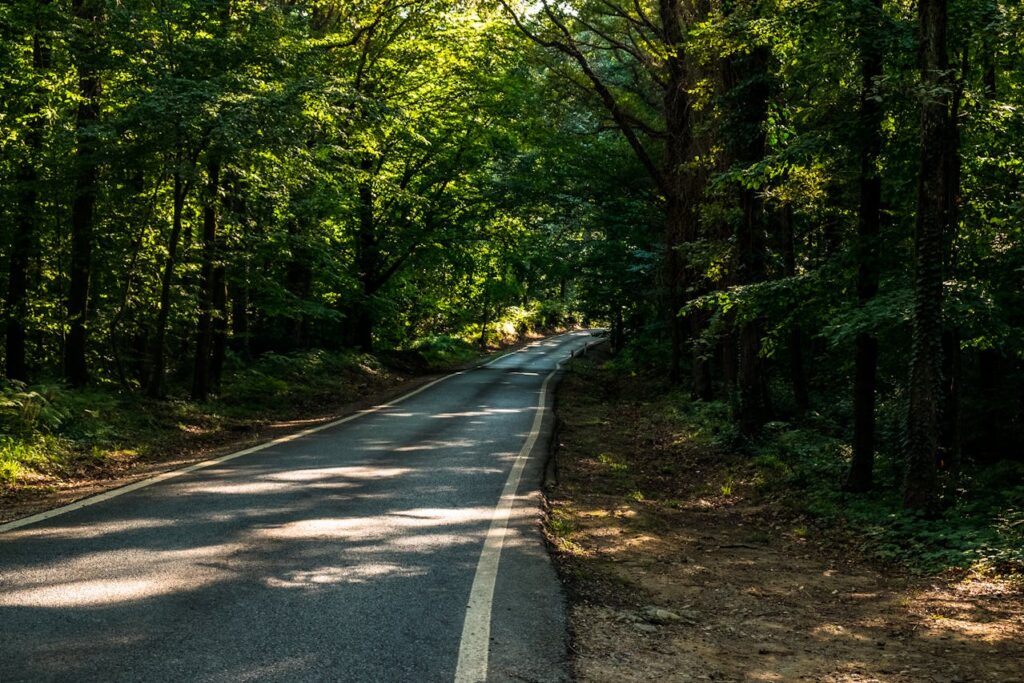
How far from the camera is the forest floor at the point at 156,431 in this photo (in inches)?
359

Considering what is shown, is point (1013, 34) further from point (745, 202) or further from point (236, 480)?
point (236, 480)

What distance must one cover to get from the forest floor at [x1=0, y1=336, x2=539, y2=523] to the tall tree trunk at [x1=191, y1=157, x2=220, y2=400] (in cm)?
55

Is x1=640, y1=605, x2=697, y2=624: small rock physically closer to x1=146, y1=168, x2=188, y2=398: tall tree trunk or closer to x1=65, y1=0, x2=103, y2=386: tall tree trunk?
x1=65, y1=0, x2=103, y2=386: tall tree trunk

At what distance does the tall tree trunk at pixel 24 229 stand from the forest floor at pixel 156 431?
238cm

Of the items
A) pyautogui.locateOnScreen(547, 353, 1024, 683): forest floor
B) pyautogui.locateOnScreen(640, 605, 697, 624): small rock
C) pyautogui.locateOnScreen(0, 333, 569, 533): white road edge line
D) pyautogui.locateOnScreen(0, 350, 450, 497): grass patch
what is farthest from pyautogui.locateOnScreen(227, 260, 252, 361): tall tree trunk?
pyautogui.locateOnScreen(640, 605, 697, 624): small rock

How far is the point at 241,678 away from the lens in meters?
3.92

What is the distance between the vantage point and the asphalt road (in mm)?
4180

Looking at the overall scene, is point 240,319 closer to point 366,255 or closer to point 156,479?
point 366,255

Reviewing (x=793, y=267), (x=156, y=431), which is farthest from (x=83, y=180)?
(x=793, y=267)

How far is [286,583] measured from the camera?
5.56 m

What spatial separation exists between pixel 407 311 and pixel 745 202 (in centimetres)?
2680

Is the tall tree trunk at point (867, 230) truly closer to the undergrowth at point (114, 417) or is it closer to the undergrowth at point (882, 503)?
the undergrowth at point (882, 503)

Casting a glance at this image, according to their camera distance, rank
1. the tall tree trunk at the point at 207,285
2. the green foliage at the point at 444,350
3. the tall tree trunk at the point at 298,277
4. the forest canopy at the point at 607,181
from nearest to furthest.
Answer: the forest canopy at the point at 607,181, the tall tree trunk at the point at 207,285, the tall tree trunk at the point at 298,277, the green foliage at the point at 444,350

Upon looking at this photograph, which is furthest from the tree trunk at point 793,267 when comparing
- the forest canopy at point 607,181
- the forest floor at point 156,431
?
the forest floor at point 156,431
